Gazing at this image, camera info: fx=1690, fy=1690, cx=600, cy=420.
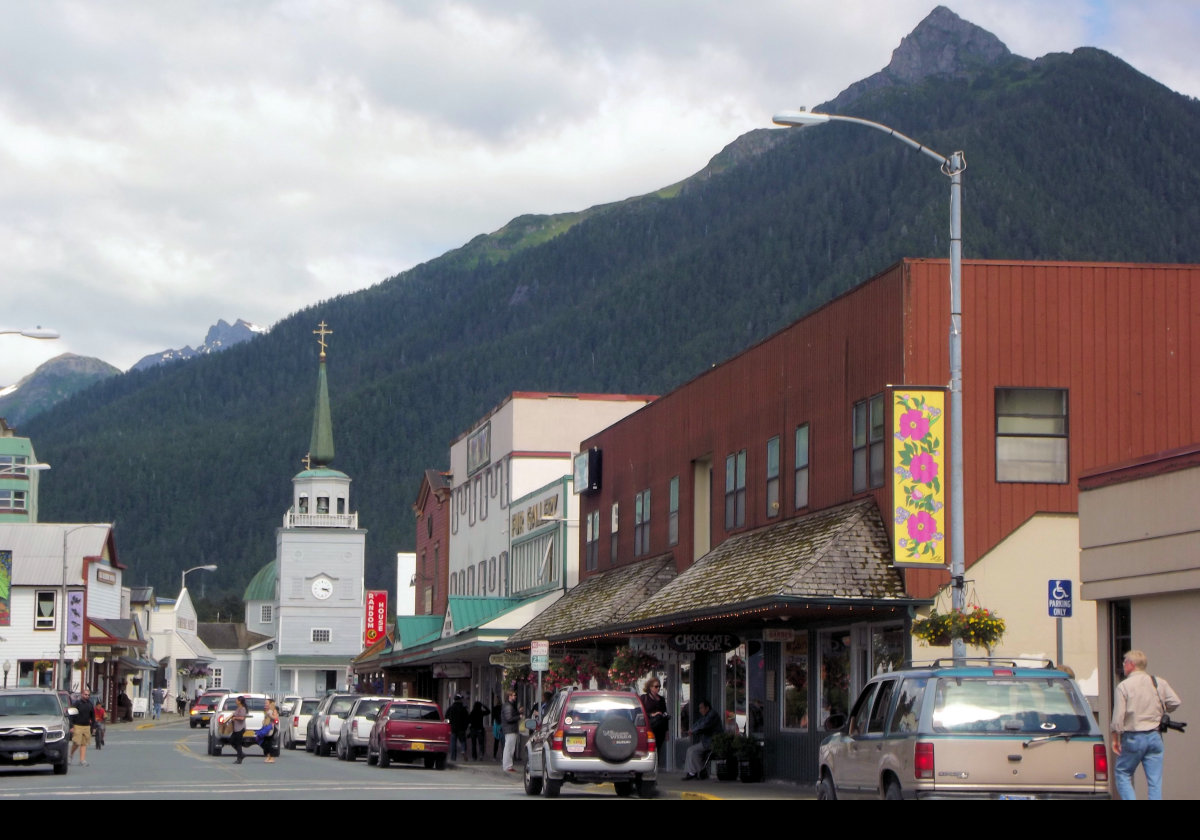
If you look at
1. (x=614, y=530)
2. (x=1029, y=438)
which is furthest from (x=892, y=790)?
(x=614, y=530)

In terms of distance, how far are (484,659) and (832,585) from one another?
30.5 metres

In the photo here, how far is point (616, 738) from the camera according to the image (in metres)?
24.5

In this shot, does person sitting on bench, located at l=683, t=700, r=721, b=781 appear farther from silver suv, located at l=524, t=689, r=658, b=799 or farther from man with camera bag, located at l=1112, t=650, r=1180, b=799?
man with camera bag, located at l=1112, t=650, r=1180, b=799

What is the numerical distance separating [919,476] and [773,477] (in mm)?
6897

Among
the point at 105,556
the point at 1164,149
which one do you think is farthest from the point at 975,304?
the point at 1164,149

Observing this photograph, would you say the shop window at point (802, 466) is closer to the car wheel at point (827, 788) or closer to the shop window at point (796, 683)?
the shop window at point (796, 683)

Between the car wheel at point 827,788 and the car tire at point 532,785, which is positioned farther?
the car tire at point 532,785

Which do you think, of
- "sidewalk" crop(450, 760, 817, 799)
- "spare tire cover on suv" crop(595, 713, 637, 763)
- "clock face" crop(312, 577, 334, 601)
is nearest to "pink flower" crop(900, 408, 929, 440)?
"sidewalk" crop(450, 760, 817, 799)

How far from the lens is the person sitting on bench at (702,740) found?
99.7 ft

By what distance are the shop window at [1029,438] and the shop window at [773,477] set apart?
6.58 m

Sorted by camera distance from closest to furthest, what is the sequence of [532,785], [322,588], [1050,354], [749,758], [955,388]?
[955,388] < [1050,354] < [532,785] < [749,758] < [322,588]

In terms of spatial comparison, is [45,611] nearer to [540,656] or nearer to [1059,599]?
[540,656]

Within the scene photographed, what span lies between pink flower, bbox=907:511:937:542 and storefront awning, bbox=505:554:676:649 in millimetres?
10097

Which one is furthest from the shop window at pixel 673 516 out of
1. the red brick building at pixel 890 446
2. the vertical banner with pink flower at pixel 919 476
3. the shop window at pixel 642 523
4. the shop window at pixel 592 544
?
the vertical banner with pink flower at pixel 919 476
